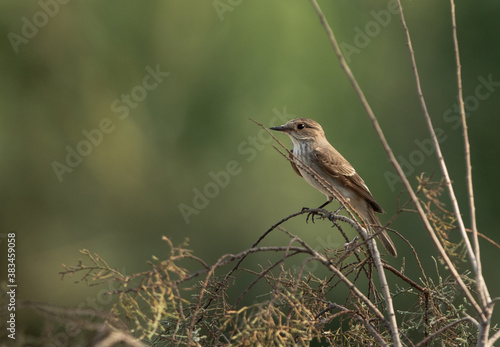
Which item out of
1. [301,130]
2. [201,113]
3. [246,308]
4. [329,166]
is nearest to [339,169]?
[329,166]

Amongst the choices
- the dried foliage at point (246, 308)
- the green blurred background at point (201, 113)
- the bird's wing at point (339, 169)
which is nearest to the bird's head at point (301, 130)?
the bird's wing at point (339, 169)

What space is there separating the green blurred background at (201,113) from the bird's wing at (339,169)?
1556 millimetres

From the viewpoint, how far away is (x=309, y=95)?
271 inches

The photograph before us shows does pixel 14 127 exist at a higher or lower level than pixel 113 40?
lower

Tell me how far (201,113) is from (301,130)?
284 cm

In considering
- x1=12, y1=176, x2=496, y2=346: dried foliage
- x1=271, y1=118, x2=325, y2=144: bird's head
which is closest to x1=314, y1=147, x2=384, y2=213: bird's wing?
x1=271, y1=118, x2=325, y2=144: bird's head

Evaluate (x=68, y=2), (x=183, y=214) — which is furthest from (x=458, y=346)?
(x=68, y=2)

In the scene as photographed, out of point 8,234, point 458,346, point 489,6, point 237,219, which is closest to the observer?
point 458,346

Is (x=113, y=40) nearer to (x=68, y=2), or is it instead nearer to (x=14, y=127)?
(x=68, y=2)

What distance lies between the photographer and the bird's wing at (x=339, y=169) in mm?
4684

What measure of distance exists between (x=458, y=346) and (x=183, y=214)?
17.8 feet

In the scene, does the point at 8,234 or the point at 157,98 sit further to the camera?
the point at 157,98

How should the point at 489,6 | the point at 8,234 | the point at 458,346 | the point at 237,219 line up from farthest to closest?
the point at 489,6 < the point at 237,219 < the point at 8,234 < the point at 458,346

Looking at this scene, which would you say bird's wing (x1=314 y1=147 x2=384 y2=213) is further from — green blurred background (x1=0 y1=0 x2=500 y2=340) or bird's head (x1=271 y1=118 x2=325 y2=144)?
green blurred background (x1=0 y1=0 x2=500 y2=340)
